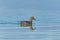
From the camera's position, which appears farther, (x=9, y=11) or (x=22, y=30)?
(x=9, y=11)

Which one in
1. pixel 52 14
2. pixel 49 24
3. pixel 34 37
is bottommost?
pixel 34 37

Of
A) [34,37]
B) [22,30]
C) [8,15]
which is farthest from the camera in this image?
[8,15]

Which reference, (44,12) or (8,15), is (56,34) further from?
(8,15)

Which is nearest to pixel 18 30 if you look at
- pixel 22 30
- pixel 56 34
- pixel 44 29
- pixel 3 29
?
pixel 22 30

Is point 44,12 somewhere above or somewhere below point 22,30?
above

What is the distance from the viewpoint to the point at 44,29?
1.89 metres

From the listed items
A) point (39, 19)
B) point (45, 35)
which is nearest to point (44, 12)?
point (39, 19)

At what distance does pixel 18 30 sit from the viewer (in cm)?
190

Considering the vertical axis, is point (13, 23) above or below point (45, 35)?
above

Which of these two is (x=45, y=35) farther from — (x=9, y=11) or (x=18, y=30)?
(x=9, y=11)

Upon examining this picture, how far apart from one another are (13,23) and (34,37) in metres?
0.32

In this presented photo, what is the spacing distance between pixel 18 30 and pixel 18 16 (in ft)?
0.66

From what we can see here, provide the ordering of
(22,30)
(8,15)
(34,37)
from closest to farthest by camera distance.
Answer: (34,37)
(22,30)
(8,15)

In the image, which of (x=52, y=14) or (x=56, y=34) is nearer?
(x=56, y=34)
